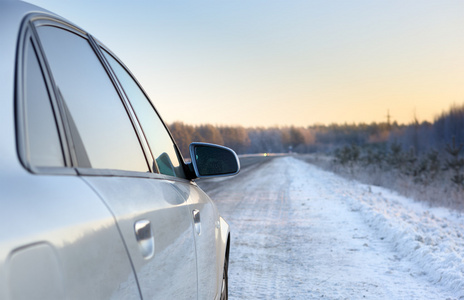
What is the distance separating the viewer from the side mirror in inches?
118

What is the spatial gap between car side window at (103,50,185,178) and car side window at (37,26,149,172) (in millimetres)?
248

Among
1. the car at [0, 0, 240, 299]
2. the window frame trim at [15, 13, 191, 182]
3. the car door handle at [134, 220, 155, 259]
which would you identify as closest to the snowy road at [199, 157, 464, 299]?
the car at [0, 0, 240, 299]

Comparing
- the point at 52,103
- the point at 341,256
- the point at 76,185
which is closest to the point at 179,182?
the point at 52,103

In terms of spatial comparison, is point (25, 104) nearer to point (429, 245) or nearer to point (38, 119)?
point (38, 119)

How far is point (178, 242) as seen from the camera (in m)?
1.86

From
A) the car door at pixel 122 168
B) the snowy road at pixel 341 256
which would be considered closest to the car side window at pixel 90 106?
the car door at pixel 122 168

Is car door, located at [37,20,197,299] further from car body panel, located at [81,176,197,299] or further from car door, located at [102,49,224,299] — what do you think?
car door, located at [102,49,224,299]

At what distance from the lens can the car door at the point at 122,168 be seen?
129 cm

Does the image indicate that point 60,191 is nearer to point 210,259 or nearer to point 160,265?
point 160,265

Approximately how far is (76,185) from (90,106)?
589mm

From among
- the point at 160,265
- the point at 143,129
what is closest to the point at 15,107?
the point at 160,265

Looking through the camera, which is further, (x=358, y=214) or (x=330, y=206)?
(x=330, y=206)

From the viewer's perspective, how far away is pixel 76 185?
3.52 ft

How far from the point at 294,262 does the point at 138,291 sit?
5.14m
